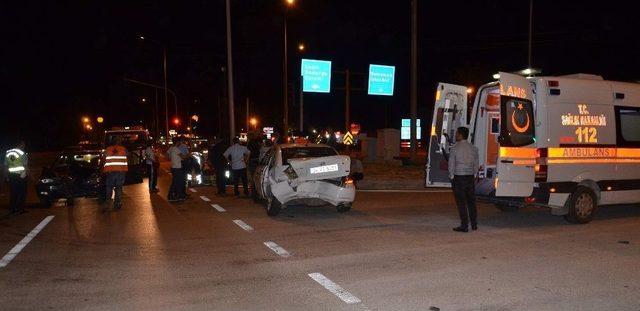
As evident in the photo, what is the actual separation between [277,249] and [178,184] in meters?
7.04

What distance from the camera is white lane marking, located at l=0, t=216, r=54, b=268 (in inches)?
310

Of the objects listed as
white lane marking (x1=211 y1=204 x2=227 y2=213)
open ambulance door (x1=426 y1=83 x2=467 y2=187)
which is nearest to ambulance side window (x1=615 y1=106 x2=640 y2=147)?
open ambulance door (x1=426 y1=83 x2=467 y2=187)

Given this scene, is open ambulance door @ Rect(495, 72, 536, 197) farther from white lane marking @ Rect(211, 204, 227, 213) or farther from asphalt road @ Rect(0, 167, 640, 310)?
white lane marking @ Rect(211, 204, 227, 213)

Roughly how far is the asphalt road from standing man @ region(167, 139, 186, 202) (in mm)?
2757

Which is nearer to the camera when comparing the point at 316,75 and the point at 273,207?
the point at 273,207

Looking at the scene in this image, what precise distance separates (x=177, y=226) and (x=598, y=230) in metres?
7.14

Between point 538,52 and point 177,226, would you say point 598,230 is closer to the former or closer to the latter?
point 177,226

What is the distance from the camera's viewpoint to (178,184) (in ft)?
48.5

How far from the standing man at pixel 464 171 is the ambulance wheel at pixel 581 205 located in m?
1.89

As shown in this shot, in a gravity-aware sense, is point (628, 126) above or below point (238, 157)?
above

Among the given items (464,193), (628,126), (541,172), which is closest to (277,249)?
(464,193)

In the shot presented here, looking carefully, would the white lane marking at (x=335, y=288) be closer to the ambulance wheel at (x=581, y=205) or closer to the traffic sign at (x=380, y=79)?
the ambulance wheel at (x=581, y=205)

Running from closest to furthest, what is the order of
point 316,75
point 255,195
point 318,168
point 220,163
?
point 318,168 < point 255,195 < point 220,163 < point 316,75

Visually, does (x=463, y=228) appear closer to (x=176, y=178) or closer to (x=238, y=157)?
(x=238, y=157)
